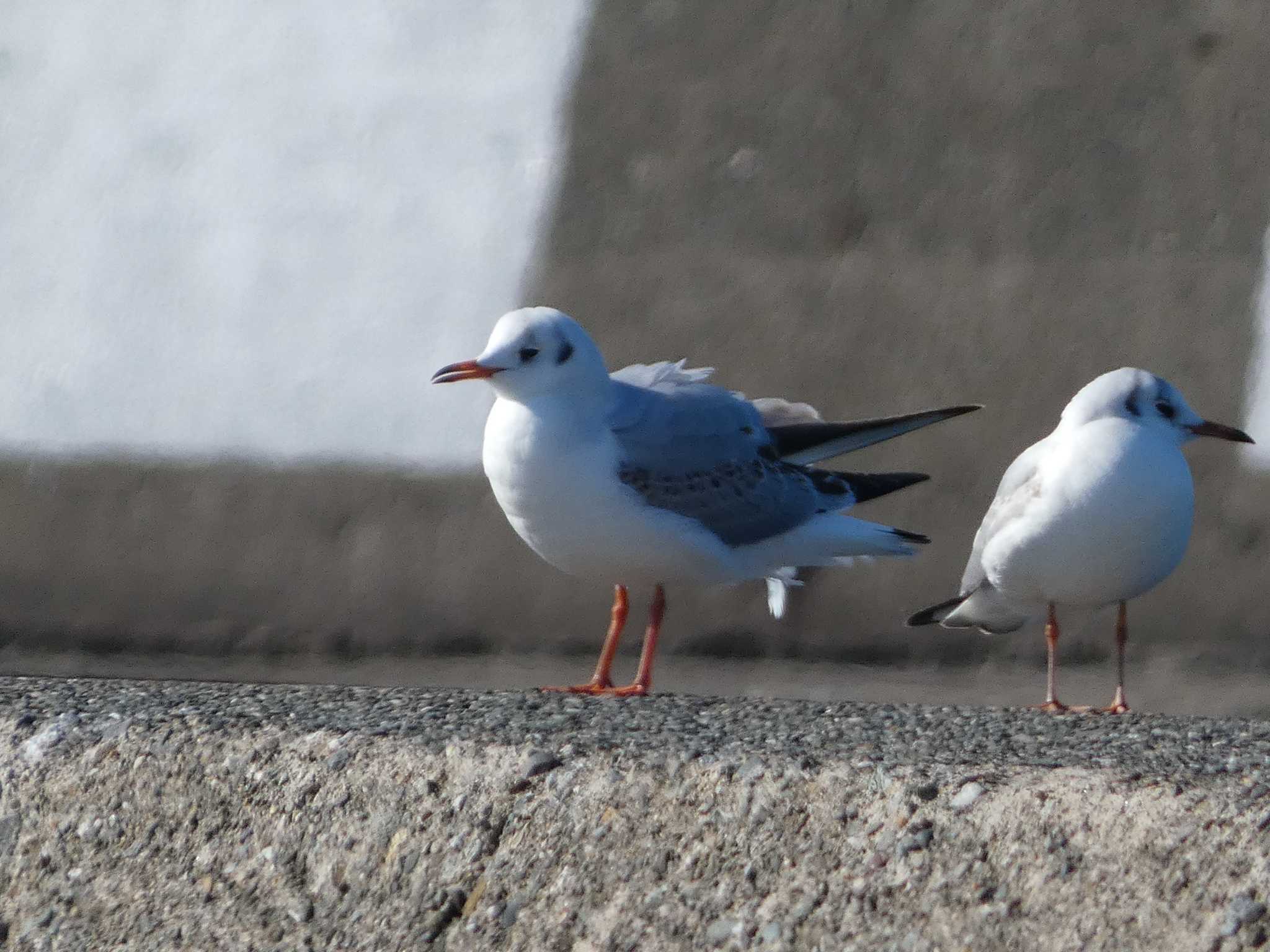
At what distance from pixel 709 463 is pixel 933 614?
0.76 meters

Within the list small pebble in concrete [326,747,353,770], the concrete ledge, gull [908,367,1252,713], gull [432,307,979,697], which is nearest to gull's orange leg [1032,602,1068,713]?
gull [908,367,1252,713]

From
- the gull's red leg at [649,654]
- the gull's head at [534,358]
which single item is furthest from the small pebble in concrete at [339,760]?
the gull's head at [534,358]

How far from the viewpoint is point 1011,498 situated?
3193mm

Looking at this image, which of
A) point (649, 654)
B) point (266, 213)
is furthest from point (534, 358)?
point (266, 213)

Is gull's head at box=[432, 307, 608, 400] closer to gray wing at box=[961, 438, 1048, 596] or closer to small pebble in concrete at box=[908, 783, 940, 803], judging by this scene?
gray wing at box=[961, 438, 1048, 596]

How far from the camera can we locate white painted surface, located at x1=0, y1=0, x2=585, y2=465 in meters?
4.10

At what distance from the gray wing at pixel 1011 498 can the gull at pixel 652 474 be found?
140 mm

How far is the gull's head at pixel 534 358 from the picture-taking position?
3.00m

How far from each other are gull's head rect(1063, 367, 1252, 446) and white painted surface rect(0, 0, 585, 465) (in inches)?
60.8

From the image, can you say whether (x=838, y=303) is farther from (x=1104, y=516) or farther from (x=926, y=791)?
(x=926, y=791)

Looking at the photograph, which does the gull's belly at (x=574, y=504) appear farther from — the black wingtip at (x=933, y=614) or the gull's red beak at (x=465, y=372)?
the black wingtip at (x=933, y=614)

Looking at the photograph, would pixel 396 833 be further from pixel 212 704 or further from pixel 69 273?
pixel 69 273

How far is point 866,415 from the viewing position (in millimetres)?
→ 3926

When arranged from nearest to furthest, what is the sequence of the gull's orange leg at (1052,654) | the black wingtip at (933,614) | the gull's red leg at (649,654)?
the gull's red leg at (649,654)
the gull's orange leg at (1052,654)
the black wingtip at (933,614)
